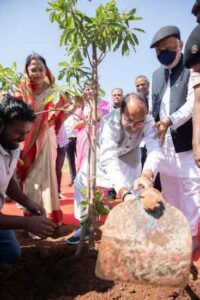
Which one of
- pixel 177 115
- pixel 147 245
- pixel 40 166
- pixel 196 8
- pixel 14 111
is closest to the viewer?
pixel 147 245

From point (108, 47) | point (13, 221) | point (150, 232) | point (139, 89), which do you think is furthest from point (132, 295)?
point (139, 89)

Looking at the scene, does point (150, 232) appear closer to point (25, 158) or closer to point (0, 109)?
point (0, 109)

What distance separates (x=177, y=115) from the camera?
9.66 ft

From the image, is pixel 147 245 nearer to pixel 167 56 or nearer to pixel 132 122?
pixel 132 122

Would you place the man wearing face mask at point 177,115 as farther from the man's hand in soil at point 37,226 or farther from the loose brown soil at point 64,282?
the man's hand in soil at point 37,226

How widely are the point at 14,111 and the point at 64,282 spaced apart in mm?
1201

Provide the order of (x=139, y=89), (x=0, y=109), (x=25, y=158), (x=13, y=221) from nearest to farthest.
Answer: (x=13, y=221) < (x=0, y=109) < (x=25, y=158) < (x=139, y=89)

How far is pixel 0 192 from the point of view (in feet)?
8.02

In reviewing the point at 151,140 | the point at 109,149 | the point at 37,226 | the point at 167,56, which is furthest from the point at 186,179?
the point at 37,226

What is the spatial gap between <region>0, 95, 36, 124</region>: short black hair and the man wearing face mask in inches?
44.7

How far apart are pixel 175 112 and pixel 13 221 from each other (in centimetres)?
160

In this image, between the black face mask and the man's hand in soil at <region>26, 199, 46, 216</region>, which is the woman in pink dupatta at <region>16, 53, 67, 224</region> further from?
the black face mask

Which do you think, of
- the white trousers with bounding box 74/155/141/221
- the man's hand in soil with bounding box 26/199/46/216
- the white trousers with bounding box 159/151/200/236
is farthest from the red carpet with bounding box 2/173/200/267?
the man's hand in soil with bounding box 26/199/46/216

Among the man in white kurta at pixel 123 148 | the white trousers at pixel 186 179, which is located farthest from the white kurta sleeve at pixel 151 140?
the white trousers at pixel 186 179
